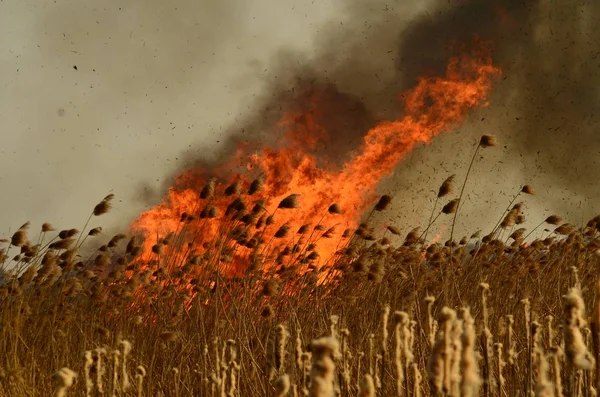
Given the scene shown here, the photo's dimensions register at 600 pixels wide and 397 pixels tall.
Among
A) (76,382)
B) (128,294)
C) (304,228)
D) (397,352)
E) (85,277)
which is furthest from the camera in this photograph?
(85,277)

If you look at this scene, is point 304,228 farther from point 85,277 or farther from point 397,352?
point 397,352

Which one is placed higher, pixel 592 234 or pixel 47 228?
pixel 592 234

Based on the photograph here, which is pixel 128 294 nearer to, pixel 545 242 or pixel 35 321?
pixel 35 321

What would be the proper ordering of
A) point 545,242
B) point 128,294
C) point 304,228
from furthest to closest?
point 545,242 < point 304,228 < point 128,294

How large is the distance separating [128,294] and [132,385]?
1263 mm

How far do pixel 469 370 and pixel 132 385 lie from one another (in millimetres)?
3408

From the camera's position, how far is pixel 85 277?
6.53 meters

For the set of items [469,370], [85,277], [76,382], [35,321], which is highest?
[85,277]

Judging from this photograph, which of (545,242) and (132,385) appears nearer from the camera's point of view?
(132,385)

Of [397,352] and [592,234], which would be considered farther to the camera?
[592,234]

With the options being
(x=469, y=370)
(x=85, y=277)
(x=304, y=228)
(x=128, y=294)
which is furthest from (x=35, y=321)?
(x=469, y=370)

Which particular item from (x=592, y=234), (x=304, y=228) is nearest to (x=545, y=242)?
(x=592, y=234)

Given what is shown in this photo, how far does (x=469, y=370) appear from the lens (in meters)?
1.02

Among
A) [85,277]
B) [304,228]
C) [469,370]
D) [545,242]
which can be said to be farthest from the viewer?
[545,242]
